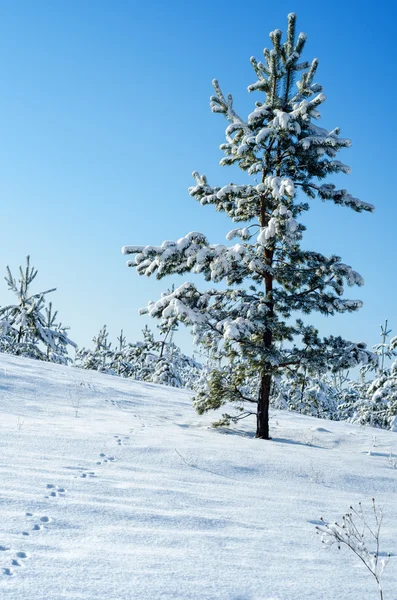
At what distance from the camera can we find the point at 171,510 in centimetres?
459

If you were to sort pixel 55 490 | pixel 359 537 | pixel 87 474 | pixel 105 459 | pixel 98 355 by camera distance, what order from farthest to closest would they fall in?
pixel 98 355, pixel 105 459, pixel 87 474, pixel 55 490, pixel 359 537

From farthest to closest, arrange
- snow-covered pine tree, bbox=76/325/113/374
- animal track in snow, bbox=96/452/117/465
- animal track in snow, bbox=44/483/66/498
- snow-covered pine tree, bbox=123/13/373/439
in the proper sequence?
snow-covered pine tree, bbox=76/325/113/374 < snow-covered pine tree, bbox=123/13/373/439 < animal track in snow, bbox=96/452/117/465 < animal track in snow, bbox=44/483/66/498

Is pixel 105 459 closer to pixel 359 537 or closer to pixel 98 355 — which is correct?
pixel 359 537

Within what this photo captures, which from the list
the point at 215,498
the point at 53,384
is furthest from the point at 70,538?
the point at 53,384

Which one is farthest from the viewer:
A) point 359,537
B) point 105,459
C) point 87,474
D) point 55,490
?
point 105,459

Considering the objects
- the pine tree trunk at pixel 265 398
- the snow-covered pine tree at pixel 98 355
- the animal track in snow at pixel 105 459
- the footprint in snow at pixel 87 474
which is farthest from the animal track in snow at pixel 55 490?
the snow-covered pine tree at pixel 98 355

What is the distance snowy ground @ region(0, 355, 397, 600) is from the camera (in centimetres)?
314

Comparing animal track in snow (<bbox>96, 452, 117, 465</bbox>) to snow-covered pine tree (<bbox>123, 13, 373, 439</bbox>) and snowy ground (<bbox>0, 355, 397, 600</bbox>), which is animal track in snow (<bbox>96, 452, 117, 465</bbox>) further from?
snow-covered pine tree (<bbox>123, 13, 373, 439</bbox>)

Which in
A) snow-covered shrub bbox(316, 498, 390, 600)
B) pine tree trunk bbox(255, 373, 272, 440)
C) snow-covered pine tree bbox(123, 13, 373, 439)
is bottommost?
snow-covered shrub bbox(316, 498, 390, 600)

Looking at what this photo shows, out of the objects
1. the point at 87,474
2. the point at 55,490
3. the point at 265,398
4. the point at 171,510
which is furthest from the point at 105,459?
the point at 265,398

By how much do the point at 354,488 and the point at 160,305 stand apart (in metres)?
4.98

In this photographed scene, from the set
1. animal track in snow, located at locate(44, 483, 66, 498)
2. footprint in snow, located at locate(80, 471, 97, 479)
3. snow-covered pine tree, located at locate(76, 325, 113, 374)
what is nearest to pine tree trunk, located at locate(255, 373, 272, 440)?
footprint in snow, located at locate(80, 471, 97, 479)

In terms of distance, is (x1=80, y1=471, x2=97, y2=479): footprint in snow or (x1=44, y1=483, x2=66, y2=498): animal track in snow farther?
(x1=80, y1=471, x2=97, y2=479): footprint in snow

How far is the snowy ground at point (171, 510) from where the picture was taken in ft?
10.3
